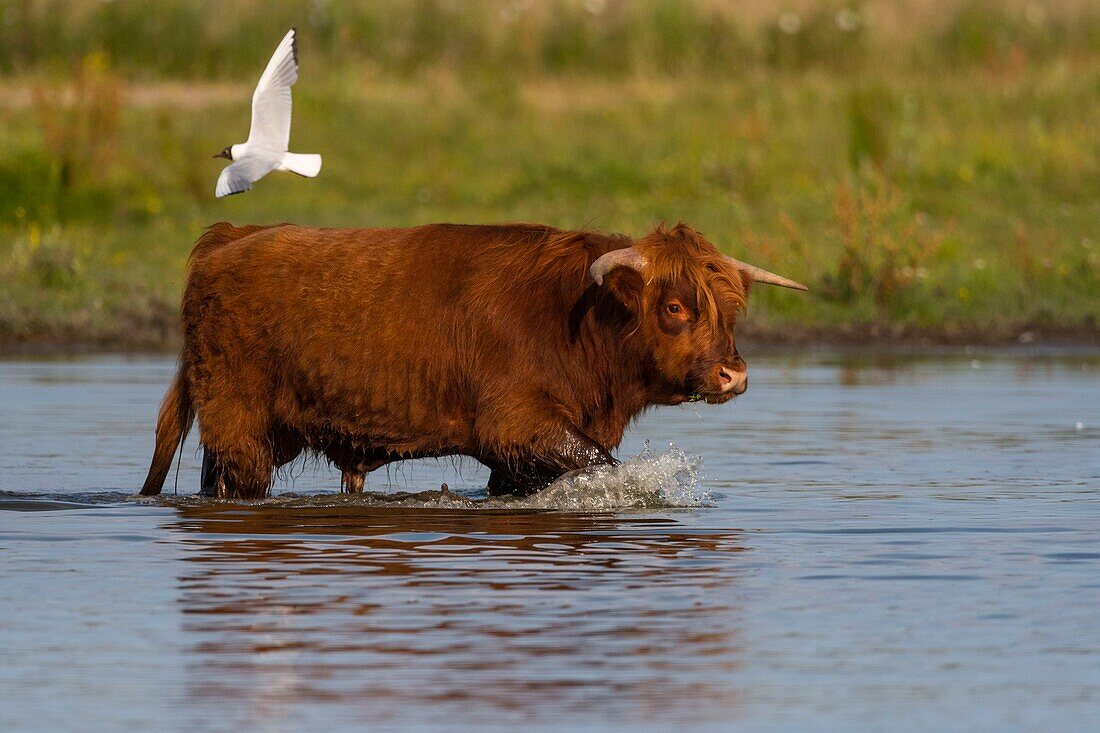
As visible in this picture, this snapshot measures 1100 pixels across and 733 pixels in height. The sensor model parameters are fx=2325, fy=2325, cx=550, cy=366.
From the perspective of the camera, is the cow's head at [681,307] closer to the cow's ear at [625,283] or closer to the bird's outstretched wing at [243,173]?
the cow's ear at [625,283]

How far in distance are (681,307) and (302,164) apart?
5.93 feet

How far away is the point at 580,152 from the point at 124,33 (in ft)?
19.9

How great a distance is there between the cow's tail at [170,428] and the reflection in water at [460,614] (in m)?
0.73

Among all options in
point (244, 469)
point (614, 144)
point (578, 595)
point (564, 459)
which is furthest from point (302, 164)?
point (614, 144)

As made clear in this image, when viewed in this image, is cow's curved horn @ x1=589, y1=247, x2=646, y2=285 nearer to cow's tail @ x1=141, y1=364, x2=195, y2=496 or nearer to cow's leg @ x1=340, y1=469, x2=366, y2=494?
cow's leg @ x1=340, y1=469, x2=366, y2=494

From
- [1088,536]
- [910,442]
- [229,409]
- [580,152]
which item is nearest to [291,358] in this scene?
[229,409]

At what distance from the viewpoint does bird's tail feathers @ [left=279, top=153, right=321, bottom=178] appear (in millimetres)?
9430

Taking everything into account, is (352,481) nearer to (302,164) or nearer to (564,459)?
(564,459)

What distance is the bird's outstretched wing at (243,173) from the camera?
31.0 feet

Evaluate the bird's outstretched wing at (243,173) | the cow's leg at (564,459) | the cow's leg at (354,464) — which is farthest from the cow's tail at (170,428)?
the cow's leg at (564,459)

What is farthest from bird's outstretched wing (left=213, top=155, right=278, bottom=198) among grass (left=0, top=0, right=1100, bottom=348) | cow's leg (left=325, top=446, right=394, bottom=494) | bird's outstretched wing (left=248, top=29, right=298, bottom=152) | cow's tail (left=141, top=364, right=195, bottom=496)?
grass (left=0, top=0, right=1100, bottom=348)

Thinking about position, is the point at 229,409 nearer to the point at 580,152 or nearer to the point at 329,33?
the point at 580,152

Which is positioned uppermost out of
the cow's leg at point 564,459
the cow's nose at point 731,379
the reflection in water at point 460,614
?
the cow's nose at point 731,379

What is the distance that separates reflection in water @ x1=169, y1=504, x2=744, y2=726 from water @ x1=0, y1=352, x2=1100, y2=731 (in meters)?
0.02
